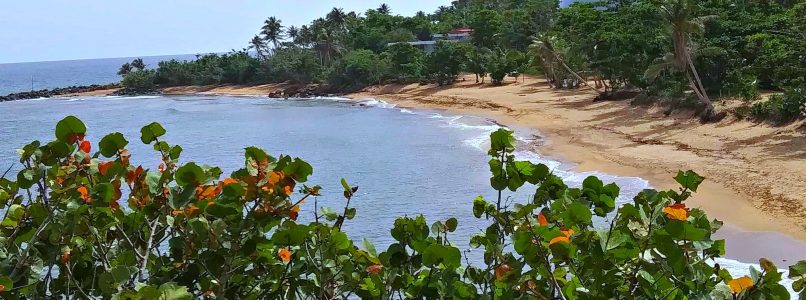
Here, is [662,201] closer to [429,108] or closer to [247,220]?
[247,220]

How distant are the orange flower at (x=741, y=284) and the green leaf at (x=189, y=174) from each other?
5.22 feet

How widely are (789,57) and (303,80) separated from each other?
173ft

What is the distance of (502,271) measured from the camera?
2367 millimetres

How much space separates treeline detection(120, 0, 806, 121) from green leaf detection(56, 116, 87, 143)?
851 inches

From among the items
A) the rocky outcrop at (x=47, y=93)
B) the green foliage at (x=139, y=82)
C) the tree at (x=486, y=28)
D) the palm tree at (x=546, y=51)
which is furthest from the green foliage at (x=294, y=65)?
the palm tree at (x=546, y=51)

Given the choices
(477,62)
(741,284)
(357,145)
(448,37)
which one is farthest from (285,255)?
(448,37)

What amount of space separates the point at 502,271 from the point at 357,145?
29.9 m

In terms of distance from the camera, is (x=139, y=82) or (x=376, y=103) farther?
(x=139, y=82)

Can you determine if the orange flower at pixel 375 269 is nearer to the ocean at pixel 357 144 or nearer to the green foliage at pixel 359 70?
the ocean at pixel 357 144

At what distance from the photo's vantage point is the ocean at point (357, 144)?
1852 cm

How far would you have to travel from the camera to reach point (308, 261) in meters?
2.51

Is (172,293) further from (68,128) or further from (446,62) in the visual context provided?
(446,62)

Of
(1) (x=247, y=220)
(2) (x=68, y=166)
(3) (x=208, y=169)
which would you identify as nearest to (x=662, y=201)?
(1) (x=247, y=220)

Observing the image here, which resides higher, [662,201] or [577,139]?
[662,201]
